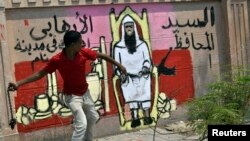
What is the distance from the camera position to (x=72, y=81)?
17.4ft

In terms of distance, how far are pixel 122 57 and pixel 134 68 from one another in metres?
→ 0.31

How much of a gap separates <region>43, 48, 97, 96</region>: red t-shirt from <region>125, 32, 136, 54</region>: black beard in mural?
249cm

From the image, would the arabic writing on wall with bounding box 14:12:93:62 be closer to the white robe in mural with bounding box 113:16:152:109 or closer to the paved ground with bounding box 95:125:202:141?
the white robe in mural with bounding box 113:16:152:109

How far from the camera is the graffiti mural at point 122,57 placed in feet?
22.4

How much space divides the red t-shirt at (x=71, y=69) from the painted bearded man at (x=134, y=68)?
2.37 meters

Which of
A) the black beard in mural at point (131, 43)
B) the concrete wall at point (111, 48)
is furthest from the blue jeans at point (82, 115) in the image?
the black beard in mural at point (131, 43)

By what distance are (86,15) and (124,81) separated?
3.99 feet

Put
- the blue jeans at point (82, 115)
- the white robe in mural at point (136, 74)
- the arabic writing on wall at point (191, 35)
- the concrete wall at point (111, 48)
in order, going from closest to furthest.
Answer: the blue jeans at point (82, 115), the concrete wall at point (111, 48), the white robe in mural at point (136, 74), the arabic writing on wall at point (191, 35)

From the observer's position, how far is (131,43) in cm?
788

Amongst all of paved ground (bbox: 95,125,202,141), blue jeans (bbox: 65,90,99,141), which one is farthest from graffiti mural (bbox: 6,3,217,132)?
blue jeans (bbox: 65,90,99,141)

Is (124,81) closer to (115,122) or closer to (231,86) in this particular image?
(115,122)

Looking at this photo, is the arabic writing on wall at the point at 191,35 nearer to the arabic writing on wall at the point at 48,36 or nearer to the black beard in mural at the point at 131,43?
the black beard in mural at the point at 131,43

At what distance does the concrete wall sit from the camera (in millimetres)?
6727

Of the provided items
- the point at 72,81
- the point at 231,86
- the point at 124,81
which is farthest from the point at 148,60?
the point at 72,81
